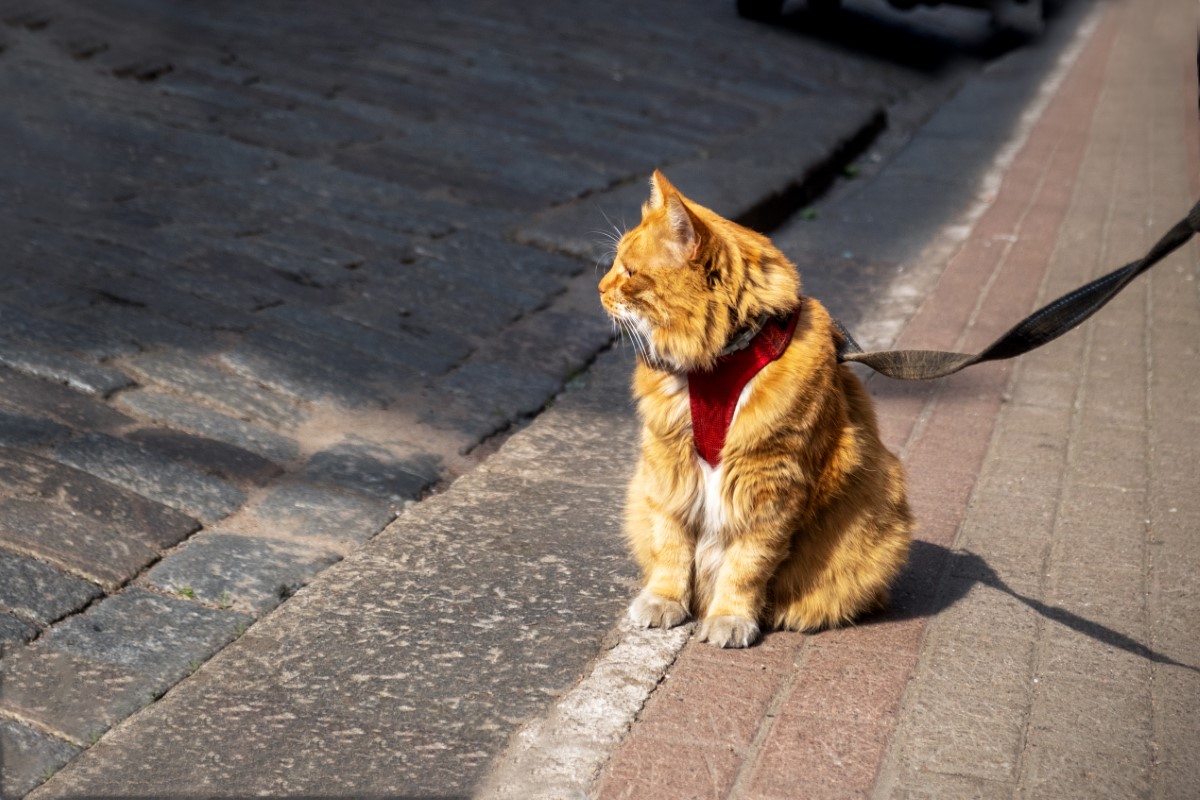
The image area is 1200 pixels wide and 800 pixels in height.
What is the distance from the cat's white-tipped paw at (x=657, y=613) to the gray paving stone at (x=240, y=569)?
81 centimetres

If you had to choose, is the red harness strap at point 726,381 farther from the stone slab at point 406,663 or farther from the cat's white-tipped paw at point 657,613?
the stone slab at point 406,663

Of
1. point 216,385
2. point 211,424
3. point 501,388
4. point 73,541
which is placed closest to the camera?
point 73,541

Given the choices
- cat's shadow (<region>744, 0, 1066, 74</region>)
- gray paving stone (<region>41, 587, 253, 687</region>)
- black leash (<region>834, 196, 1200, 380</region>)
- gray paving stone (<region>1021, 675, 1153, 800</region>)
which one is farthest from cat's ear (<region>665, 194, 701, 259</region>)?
cat's shadow (<region>744, 0, 1066, 74</region>)

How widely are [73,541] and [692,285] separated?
1.58 meters

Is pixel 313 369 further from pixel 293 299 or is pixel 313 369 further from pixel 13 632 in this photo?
pixel 13 632

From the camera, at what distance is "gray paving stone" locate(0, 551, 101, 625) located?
102 inches

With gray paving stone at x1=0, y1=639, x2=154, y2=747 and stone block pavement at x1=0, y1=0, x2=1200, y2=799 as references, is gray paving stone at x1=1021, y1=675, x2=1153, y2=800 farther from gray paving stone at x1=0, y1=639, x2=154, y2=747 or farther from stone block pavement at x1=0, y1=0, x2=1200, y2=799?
gray paving stone at x1=0, y1=639, x2=154, y2=747

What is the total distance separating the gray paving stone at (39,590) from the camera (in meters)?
2.59

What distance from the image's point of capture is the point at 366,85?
7027 millimetres

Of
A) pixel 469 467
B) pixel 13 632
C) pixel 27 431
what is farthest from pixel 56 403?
pixel 469 467

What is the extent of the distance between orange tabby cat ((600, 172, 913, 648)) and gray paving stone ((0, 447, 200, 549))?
46.9 inches

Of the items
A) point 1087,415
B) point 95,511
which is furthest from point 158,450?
point 1087,415

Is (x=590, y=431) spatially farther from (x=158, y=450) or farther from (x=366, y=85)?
(x=366, y=85)

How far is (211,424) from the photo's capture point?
3529mm
